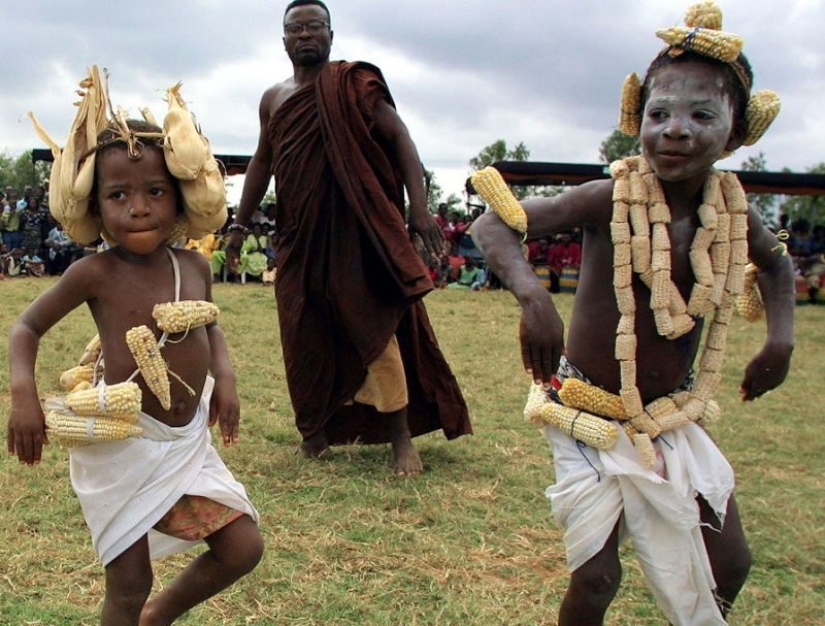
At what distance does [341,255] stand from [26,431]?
94.1 inches

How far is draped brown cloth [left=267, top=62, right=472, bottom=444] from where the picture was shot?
4430 mm

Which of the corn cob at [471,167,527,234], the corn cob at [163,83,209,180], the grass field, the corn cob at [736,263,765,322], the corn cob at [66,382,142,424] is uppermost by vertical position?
the corn cob at [163,83,209,180]

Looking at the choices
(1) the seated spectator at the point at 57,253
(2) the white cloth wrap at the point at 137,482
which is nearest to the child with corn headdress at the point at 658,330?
(2) the white cloth wrap at the point at 137,482

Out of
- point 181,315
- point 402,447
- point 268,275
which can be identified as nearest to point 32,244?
point 268,275

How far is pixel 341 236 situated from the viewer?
4.54 meters

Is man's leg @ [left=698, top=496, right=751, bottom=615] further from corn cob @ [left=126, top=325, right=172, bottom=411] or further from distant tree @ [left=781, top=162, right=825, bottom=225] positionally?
distant tree @ [left=781, top=162, right=825, bottom=225]

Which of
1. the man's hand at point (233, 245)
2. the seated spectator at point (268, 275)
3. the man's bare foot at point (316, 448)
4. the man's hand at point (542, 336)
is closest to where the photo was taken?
the man's hand at point (542, 336)

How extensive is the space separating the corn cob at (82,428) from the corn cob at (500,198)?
3.79 ft

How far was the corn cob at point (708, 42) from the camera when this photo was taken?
8.29ft

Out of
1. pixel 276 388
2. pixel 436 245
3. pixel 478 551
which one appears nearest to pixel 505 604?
pixel 478 551

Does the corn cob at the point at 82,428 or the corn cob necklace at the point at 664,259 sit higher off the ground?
the corn cob necklace at the point at 664,259

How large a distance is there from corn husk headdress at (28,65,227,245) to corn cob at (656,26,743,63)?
4.47 feet

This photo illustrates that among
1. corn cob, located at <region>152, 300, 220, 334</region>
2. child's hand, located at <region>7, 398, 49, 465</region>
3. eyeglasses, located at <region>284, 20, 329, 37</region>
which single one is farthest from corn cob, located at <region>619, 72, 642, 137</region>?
eyeglasses, located at <region>284, 20, 329, 37</region>

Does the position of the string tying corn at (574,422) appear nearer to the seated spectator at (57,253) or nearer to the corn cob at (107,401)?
the corn cob at (107,401)
